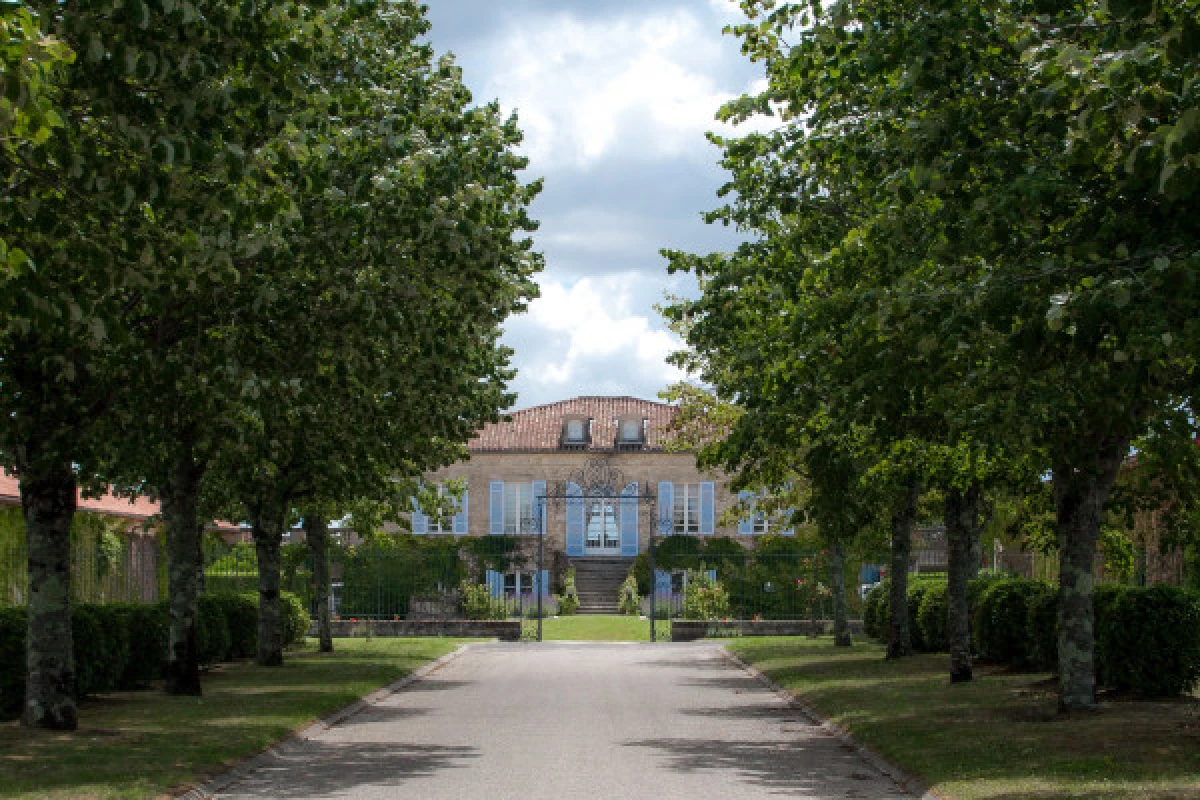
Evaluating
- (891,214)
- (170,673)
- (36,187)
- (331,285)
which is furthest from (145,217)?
(170,673)

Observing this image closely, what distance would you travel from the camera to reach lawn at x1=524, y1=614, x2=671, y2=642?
44.7 m

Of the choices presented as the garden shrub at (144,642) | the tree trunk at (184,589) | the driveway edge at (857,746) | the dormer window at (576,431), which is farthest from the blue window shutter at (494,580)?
the tree trunk at (184,589)

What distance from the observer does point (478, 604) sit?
4825cm

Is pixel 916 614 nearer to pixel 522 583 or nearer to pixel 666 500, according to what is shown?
pixel 522 583

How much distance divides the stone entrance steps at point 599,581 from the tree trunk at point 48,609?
4363 centimetres

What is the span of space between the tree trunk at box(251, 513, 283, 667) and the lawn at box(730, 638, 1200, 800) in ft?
34.8

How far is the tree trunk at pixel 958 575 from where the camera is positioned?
22125 mm

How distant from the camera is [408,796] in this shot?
40.0 ft

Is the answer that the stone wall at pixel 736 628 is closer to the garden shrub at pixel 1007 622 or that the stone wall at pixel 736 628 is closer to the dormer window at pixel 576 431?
the garden shrub at pixel 1007 622

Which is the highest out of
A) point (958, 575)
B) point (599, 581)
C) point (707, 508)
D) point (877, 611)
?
point (707, 508)

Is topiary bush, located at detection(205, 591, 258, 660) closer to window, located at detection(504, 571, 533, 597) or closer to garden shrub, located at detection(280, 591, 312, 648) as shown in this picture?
garden shrub, located at detection(280, 591, 312, 648)

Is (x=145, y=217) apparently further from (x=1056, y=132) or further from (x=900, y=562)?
(x=900, y=562)

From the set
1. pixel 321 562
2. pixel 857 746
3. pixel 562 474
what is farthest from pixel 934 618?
pixel 562 474

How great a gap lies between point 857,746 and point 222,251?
26.7 ft
